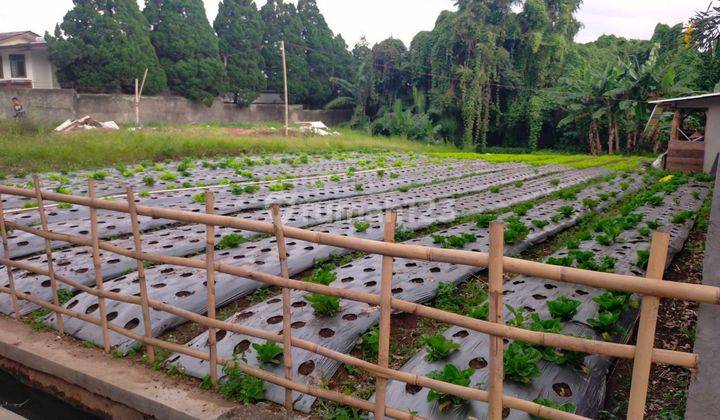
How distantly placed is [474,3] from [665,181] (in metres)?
19.2

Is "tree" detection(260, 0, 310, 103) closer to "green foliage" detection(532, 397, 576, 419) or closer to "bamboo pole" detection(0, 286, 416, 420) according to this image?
"bamboo pole" detection(0, 286, 416, 420)

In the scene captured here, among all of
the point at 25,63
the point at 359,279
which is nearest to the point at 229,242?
the point at 359,279

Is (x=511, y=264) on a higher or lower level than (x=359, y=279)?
higher

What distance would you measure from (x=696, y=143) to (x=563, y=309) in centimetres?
1572

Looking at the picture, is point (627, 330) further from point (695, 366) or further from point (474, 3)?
point (474, 3)

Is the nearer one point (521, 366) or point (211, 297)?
point (521, 366)

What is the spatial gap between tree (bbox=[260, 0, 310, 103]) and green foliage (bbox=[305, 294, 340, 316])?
30.1 m

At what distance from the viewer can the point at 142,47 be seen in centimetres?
2525

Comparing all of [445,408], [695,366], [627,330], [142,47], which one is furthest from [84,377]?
[142,47]

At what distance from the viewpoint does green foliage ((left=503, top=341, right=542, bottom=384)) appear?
311cm

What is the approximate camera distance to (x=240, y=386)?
11.0 ft

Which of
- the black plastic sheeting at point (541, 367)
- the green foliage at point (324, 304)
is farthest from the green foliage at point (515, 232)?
the green foliage at point (324, 304)

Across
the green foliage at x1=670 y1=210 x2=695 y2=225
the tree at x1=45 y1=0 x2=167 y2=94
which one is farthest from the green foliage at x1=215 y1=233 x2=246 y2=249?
the tree at x1=45 y1=0 x2=167 y2=94

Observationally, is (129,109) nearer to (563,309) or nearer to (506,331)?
(563,309)
